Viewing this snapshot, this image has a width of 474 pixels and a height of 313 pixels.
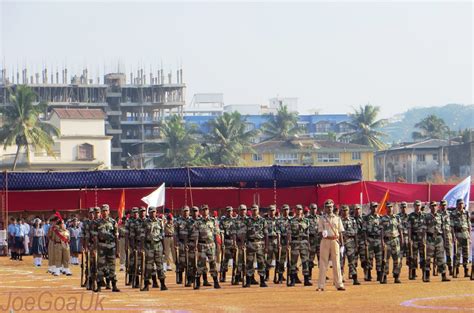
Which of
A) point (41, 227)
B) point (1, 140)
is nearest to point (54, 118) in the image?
point (1, 140)

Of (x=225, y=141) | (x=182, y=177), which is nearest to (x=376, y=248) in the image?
(x=182, y=177)

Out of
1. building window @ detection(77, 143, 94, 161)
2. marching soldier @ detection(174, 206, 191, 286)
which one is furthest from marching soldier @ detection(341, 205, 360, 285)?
building window @ detection(77, 143, 94, 161)

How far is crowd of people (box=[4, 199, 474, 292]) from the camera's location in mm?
24531

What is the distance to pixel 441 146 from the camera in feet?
425

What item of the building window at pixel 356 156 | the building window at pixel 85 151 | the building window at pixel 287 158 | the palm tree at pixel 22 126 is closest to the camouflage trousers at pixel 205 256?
the palm tree at pixel 22 126

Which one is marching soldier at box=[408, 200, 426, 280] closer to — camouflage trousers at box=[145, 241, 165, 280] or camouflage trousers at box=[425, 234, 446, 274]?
camouflage trousers at box=[425, 234, 446, 274]

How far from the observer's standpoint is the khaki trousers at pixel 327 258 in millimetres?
23453

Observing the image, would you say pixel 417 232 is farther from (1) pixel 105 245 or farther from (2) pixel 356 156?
→ (2) pixel 356 156

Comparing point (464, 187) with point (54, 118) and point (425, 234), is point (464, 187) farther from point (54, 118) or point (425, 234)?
point (54, 118)

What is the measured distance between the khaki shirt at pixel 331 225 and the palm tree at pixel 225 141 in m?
85.4

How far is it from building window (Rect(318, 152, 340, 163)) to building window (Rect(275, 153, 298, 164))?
122 inches

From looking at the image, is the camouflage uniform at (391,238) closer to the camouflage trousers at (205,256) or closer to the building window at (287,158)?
the camouflage trousers at (205,256)

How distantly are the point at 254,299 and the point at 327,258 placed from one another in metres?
2.67

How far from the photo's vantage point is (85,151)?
105 meters
